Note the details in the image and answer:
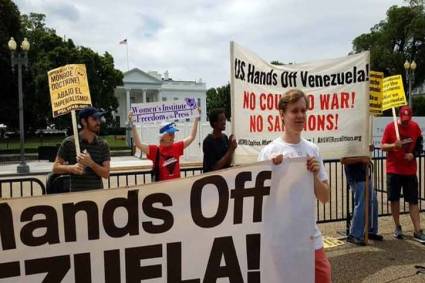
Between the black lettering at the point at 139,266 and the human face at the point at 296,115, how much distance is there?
Result: 4.02 feet

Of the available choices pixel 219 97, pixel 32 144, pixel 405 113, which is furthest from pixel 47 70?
pixel 219 97

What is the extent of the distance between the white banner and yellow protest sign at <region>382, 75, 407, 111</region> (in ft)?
6.61

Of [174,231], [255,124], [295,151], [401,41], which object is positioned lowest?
[174,231]

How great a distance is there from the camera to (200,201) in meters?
3.31

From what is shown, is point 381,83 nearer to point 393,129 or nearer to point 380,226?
point 393,129

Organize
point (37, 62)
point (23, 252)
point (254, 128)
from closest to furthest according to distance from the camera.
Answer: point (23, 252), point (254, 128), point (37, 62)

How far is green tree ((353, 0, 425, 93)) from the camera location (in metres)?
56.0

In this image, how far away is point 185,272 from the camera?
322 cm

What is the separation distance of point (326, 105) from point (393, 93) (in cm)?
241

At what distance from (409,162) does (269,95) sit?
2.38 metres

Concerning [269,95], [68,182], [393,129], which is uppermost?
[269,95]

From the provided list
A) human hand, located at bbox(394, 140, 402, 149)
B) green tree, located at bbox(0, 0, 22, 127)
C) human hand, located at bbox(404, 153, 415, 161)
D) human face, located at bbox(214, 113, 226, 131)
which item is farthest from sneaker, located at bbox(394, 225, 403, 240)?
green tree, located at bbox(0, 0, 22, 127)

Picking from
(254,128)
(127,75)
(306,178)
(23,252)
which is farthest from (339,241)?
(127,75)

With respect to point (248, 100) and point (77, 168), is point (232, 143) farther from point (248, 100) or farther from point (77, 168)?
point (77, 168)
